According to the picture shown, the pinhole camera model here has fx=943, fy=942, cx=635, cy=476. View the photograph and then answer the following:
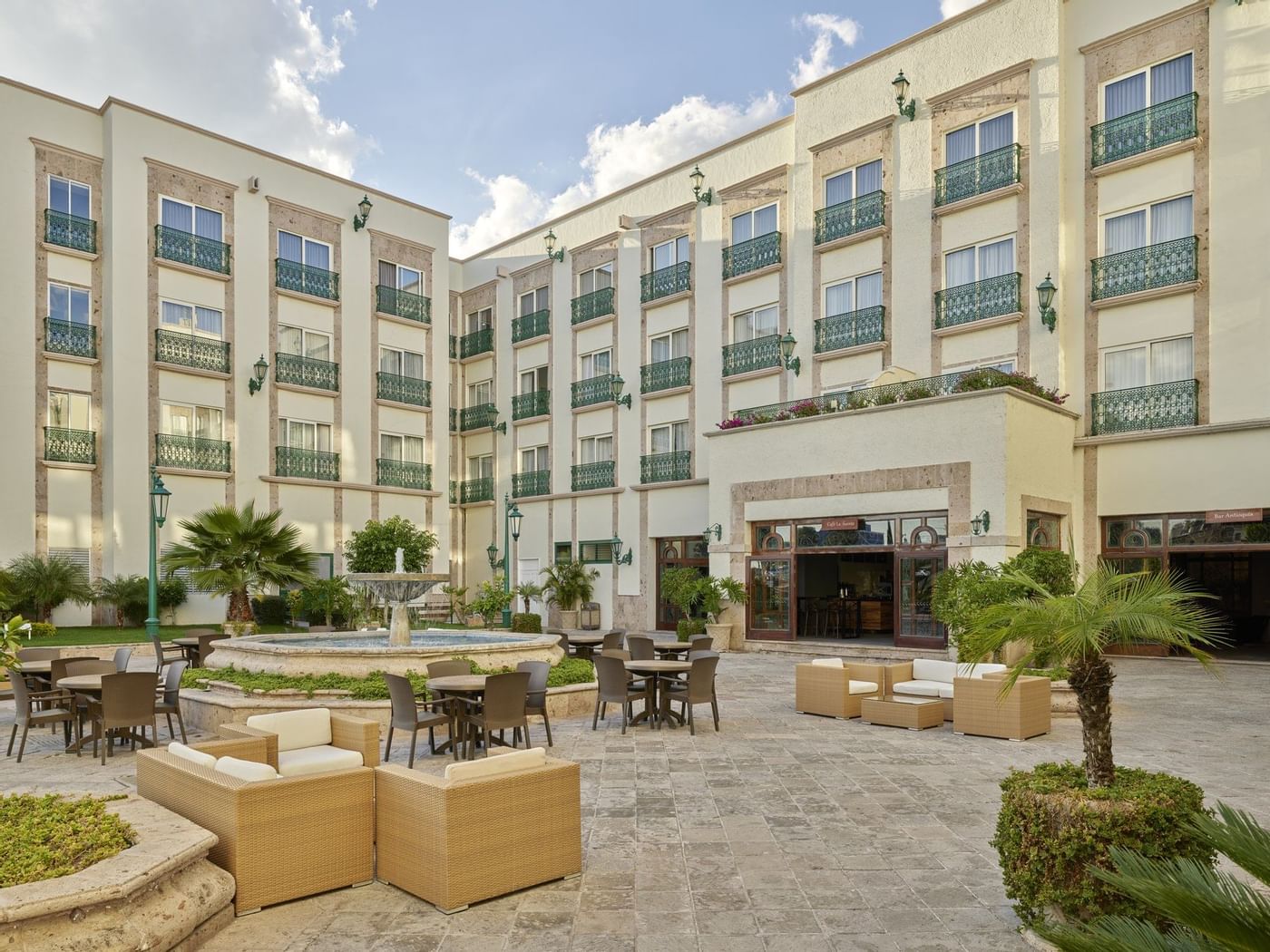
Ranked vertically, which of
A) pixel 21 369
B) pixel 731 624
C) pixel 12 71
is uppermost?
pixel 12 71

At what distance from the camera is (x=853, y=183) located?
931 inches

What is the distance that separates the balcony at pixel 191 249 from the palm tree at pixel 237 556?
9.18m

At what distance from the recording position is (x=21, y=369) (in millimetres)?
22953

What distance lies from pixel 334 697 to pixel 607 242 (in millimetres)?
21161

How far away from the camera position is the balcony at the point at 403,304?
30078 mm

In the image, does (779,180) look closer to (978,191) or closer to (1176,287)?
(978,191)

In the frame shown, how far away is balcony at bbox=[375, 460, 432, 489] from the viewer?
29531 mm

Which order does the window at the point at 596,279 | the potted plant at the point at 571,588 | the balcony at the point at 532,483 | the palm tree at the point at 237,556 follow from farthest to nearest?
the balcony at the point at 532,483 → the window at the point at 596,279 → the potted plant at the point at 571,588 → the palm tree at the point at 237,556

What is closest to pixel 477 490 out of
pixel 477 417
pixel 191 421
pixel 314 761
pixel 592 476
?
pixel 477 417

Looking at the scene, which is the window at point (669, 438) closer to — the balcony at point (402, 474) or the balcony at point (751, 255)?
the balcony at point (751, 255)

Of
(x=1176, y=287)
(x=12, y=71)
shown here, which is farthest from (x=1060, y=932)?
(x=12, y=71)

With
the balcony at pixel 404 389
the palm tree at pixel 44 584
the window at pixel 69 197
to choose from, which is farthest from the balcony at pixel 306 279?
the palm tree at pixel 44 584

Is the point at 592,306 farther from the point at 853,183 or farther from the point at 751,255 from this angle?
the point at 853,183

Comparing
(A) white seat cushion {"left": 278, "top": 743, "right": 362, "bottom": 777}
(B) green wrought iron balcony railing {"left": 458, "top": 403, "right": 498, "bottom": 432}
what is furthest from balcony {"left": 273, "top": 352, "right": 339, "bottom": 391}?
(A) white seat cushion {"left": 278, "top": 743, "right": 362, "bottom": 777}
